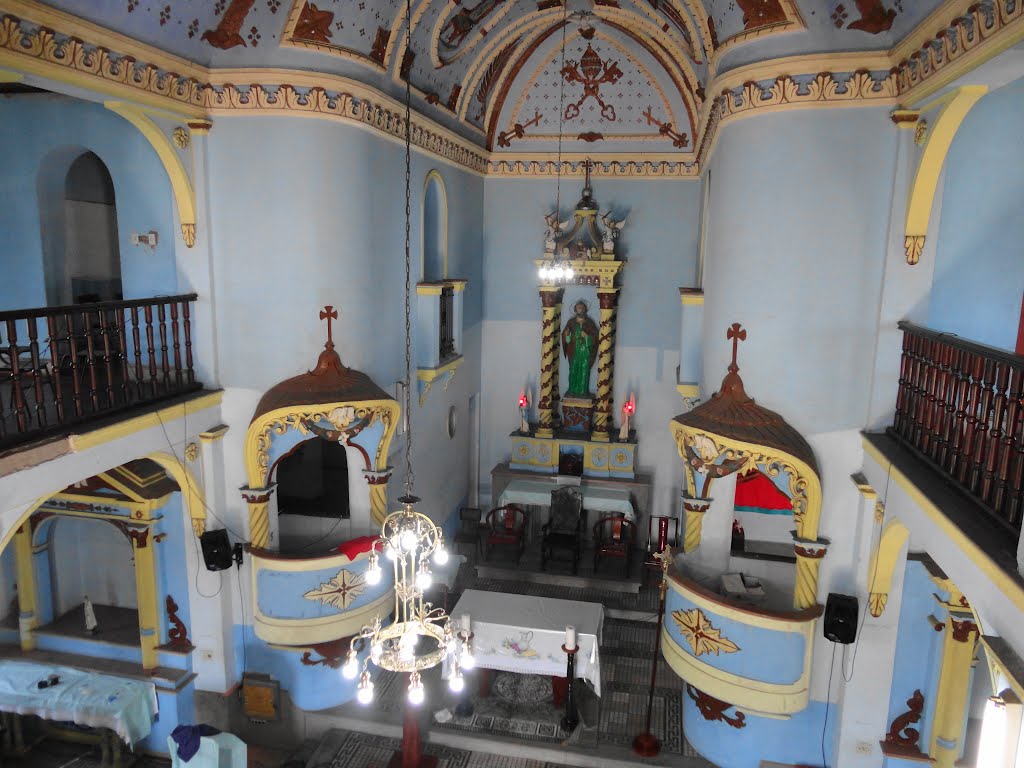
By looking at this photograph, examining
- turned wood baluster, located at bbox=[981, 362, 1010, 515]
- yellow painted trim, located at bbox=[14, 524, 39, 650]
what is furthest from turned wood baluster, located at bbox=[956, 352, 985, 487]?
yellow painted trim, located at bbox=[14, 524, 39, 650]

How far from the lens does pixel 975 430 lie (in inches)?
174

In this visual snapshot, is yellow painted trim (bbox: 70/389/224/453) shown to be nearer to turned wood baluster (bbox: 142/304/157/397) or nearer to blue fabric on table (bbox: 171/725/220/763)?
turned wood baluster (bbox: 142/304/157/397)

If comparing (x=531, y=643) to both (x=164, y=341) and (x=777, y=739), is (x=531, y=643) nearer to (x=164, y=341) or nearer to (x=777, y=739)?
(x=777, y=739)

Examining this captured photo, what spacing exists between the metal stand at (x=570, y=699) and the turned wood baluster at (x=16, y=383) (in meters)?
5.59

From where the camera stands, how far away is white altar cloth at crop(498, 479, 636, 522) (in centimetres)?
1168

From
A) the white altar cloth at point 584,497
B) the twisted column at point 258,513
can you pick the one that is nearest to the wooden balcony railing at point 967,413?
the white altar cloth at point 584,497

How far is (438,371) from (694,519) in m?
4.10

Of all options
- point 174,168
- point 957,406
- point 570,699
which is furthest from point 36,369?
→ point 957,406

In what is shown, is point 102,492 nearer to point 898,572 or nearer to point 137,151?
point 137,151

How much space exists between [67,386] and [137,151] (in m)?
2.58

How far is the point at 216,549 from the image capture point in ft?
25.1

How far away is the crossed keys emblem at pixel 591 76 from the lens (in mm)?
11750

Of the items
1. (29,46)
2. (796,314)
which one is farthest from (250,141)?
(796,314)

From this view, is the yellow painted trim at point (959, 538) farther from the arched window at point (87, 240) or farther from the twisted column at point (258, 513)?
the arched window at point (87, 240)
